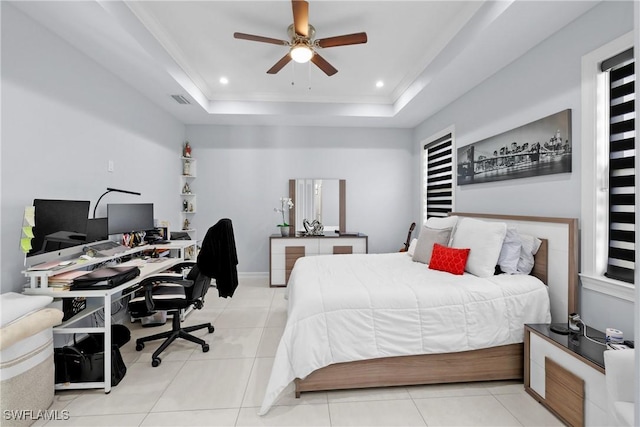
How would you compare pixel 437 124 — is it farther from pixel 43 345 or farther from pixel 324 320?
pixel 43 345

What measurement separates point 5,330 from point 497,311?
116 inches

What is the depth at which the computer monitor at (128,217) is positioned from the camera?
9.62ft

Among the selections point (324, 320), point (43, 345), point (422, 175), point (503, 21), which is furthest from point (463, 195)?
point (43, 345)

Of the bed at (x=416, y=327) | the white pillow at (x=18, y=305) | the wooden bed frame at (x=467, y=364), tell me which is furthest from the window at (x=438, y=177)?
the white pillow at (x=18, y=305)

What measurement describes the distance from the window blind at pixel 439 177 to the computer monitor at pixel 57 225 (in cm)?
407

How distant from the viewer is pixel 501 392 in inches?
77.2

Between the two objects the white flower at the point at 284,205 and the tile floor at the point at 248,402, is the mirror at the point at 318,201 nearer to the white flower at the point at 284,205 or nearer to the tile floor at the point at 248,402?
the white flower at the point at 284,205

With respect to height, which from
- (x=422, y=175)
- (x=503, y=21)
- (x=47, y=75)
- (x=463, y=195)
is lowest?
(x=463, y=195)

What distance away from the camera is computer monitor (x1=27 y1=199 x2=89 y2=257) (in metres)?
2.04

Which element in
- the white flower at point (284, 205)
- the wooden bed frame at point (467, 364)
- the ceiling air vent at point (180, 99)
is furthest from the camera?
the white flower at point (284, 205)

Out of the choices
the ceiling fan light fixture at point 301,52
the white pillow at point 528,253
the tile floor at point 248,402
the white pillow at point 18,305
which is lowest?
the tile floor at point 248,402

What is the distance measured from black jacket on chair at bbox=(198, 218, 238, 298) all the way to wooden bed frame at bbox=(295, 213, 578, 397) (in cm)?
108

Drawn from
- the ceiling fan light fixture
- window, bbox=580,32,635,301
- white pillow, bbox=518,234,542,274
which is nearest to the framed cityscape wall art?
window, bbox=580,32,635,301

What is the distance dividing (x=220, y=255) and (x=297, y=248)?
6.84 ft
